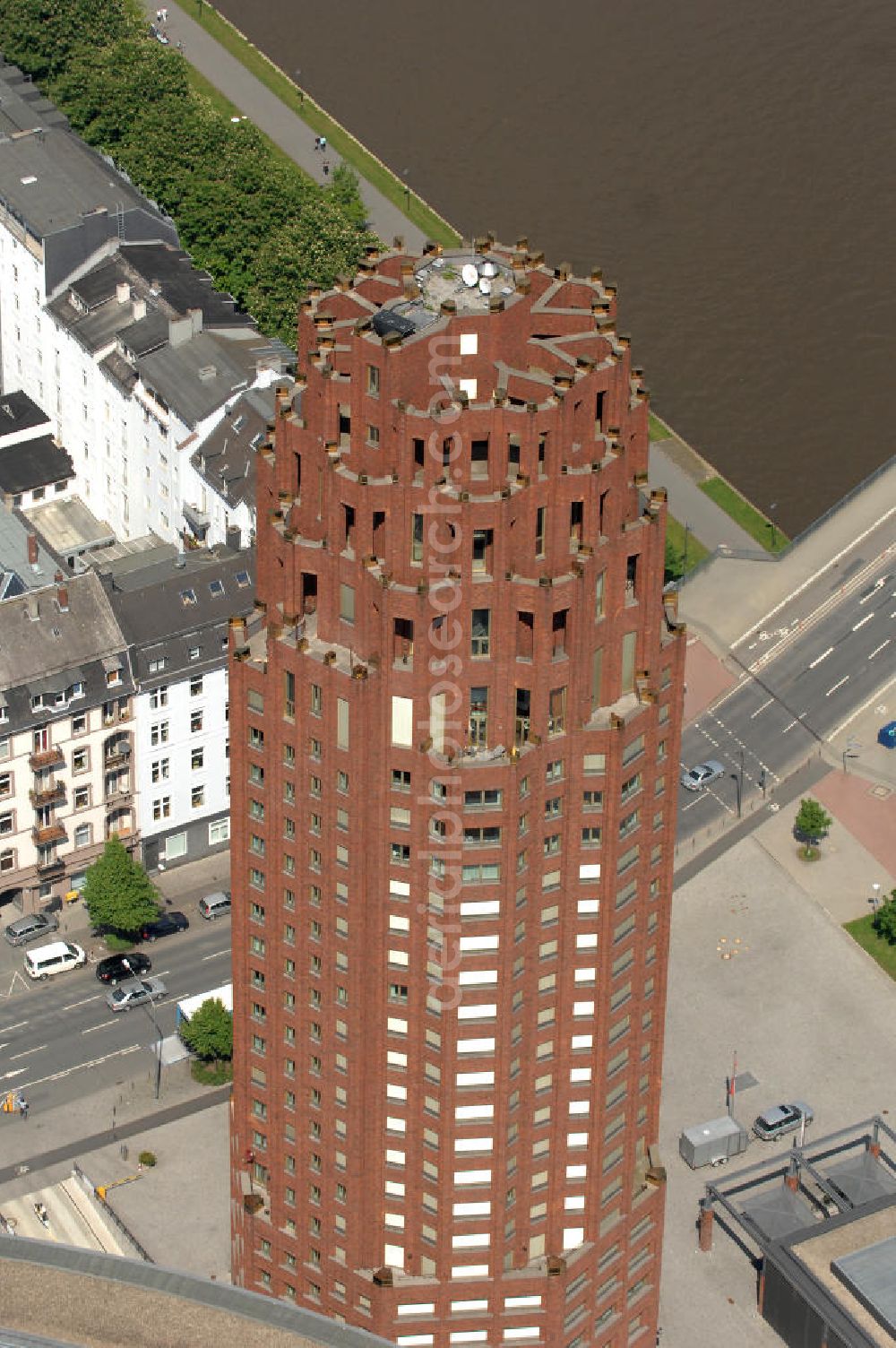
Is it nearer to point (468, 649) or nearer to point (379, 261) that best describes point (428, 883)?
point (468, 649)

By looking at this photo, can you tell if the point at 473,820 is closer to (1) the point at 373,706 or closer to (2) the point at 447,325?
(1) the point at 373,706

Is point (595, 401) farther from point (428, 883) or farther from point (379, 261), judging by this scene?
point (428, 883)

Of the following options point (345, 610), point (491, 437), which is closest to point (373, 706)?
point (345, 610)

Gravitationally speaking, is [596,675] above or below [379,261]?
below

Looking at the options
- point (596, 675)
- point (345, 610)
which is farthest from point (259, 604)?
point (596, 675)

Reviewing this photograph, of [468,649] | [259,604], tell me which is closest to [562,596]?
[468,649]

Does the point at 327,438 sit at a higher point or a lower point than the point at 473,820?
higher

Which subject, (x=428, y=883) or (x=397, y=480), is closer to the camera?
(x=397, y=480)
